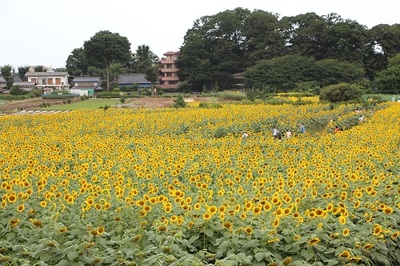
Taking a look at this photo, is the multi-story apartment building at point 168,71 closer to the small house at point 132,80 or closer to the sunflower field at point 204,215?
the small house at point 132,80

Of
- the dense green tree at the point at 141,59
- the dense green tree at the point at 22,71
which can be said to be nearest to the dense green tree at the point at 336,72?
the dense green tree at the point at 141,59

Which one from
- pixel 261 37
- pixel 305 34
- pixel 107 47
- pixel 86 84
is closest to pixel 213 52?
pixel 261 37

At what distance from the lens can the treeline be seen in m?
54.9

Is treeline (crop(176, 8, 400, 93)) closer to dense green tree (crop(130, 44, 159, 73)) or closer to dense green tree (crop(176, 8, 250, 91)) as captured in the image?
dense green tree (crop(176, 8, 250, 91))

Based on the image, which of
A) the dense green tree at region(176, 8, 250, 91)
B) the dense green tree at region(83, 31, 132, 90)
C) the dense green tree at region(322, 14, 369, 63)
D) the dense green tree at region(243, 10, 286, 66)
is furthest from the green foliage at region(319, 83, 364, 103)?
the dense green tree at region(83, 31, 132, 90)

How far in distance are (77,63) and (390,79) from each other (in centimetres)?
5758

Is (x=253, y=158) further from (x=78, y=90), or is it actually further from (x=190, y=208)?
(x=78, y=90)

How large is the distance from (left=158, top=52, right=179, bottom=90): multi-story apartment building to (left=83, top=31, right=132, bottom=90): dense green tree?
6319mm

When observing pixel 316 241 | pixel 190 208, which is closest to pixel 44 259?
pixel 190 208

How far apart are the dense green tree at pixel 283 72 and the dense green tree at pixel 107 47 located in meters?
23.0

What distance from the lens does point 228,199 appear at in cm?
557

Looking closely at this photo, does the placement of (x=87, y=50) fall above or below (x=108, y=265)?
above

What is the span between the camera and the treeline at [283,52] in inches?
2160

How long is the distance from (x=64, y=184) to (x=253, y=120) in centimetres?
1667
